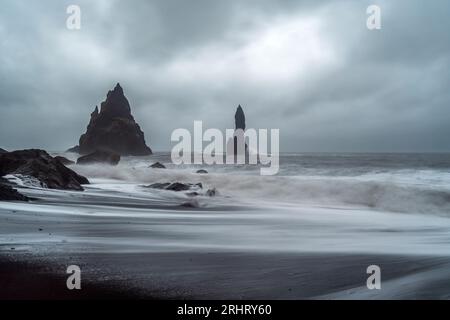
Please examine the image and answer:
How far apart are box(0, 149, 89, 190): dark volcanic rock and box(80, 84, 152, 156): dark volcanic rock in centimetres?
9078

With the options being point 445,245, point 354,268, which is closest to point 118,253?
point 354,268

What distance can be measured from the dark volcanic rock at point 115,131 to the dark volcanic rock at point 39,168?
90.8m

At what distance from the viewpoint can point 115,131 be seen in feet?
351

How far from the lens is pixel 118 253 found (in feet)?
15.6

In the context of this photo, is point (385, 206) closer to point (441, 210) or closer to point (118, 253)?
point (441, 210)

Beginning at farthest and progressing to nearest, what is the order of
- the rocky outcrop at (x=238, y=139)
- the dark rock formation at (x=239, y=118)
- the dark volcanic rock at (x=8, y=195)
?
the dark rock formation at (x=239, y=118) < the rocky outcrop at (x=238, y=139) < the dark volcanic rock at (x=8, y=195)

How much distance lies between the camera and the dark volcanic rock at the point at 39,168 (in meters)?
12.0

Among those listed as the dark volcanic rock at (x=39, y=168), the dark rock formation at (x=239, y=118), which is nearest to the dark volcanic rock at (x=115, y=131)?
the dark rock formation at (x=239, y=118)

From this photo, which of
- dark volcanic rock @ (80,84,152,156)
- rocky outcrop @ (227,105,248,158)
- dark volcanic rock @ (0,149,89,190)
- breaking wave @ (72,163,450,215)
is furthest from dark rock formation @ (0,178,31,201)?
dark volcanic rock @ (80,84,152,156)

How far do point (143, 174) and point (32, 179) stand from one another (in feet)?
43.9

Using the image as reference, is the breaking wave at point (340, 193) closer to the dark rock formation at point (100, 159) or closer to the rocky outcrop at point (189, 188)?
the rocky outcrop at point (189, 188)
